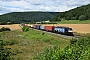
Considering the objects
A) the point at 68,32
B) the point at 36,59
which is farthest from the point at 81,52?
the point at 68,32

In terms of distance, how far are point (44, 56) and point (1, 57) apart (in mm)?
6332

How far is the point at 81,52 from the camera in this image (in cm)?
1363

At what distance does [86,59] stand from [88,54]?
1.23ft

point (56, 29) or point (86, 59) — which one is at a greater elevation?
point (86, 59)

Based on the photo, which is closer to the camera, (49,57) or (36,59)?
(49,57)

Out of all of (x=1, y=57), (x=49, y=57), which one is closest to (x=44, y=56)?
(x=49, y=57)

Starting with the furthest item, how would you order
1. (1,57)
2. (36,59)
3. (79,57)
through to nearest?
1. (1,57)
2. (36,59)
3. (79,57)

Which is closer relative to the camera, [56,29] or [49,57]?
[49,57]

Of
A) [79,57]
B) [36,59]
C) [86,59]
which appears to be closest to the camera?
[86,59]

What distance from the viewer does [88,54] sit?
12273 mm

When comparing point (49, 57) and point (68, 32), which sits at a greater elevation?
point (49, 57)

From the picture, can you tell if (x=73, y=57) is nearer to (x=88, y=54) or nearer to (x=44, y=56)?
(x=88, y=54)

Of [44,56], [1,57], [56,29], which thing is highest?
[44,56]

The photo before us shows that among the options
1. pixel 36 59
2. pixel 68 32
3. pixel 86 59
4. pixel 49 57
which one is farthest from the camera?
pixel 68 32
